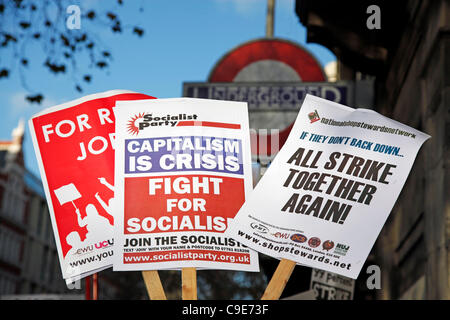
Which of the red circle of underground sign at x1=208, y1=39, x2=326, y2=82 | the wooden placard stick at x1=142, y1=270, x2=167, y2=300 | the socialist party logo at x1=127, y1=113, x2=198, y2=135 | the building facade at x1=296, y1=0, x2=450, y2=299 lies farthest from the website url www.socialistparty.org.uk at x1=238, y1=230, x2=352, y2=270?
the red circle of underground sign at x1=208, y1=39, x2=326, y2=82

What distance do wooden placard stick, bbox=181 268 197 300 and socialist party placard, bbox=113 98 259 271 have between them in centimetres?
3

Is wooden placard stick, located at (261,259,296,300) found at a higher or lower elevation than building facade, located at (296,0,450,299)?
lower

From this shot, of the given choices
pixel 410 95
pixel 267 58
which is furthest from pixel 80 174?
pixel 267 58

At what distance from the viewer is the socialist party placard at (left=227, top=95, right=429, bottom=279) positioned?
10.4 feet

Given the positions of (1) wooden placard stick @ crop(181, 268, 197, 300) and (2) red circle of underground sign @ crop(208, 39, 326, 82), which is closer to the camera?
(1) wooden placard stick @ crop(181, 268, 197, 300)

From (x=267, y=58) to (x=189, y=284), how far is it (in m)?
9.41

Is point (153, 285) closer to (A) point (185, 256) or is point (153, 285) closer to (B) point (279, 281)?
(A) point (185, 256)

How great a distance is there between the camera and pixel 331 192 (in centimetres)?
323

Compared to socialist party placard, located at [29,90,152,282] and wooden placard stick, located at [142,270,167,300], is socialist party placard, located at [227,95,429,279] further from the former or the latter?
socialist party placard, located at [29,90,152,282]

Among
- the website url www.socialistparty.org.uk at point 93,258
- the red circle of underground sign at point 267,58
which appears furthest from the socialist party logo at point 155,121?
the red circle of underground sign at point 267,58

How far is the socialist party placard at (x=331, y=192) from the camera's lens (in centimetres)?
318

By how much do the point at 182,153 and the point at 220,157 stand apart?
165mm
